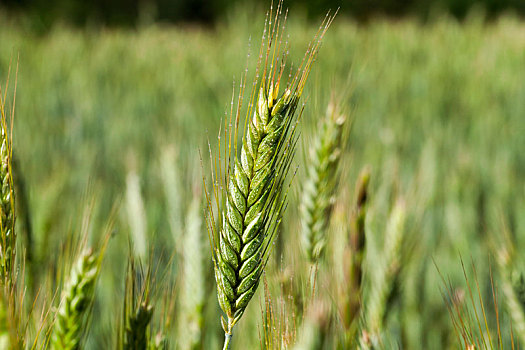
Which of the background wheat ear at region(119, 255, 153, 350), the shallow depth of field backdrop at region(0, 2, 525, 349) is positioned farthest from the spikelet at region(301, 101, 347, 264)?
the background wheat ear at region(119, 255, 153, 350)

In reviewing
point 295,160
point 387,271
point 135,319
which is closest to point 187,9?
point 295,160

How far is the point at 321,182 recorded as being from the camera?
43cm

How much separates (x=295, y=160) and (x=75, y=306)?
1.21 ft

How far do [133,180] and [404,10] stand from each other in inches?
324

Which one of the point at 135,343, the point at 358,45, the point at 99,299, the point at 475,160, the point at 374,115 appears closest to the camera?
the point at 135,343

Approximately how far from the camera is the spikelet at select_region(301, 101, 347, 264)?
0.43m

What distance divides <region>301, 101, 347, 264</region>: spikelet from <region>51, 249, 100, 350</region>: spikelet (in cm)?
19

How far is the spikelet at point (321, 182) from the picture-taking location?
1.41 ft

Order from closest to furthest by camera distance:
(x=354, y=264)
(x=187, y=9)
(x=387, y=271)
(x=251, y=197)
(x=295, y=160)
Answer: (x=251, y=197), (x=354, y=264), (x=387, y=271), (x=295, y=160), (x=187, y=9)

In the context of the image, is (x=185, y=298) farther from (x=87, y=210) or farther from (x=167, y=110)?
(x=167, y=110)

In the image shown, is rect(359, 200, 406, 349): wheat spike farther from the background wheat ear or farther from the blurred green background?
the blurred green background

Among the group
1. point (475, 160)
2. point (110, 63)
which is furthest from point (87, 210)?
point (110, 63)

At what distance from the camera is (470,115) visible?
176 centimetres

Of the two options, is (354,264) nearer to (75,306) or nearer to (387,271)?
(387,271)
